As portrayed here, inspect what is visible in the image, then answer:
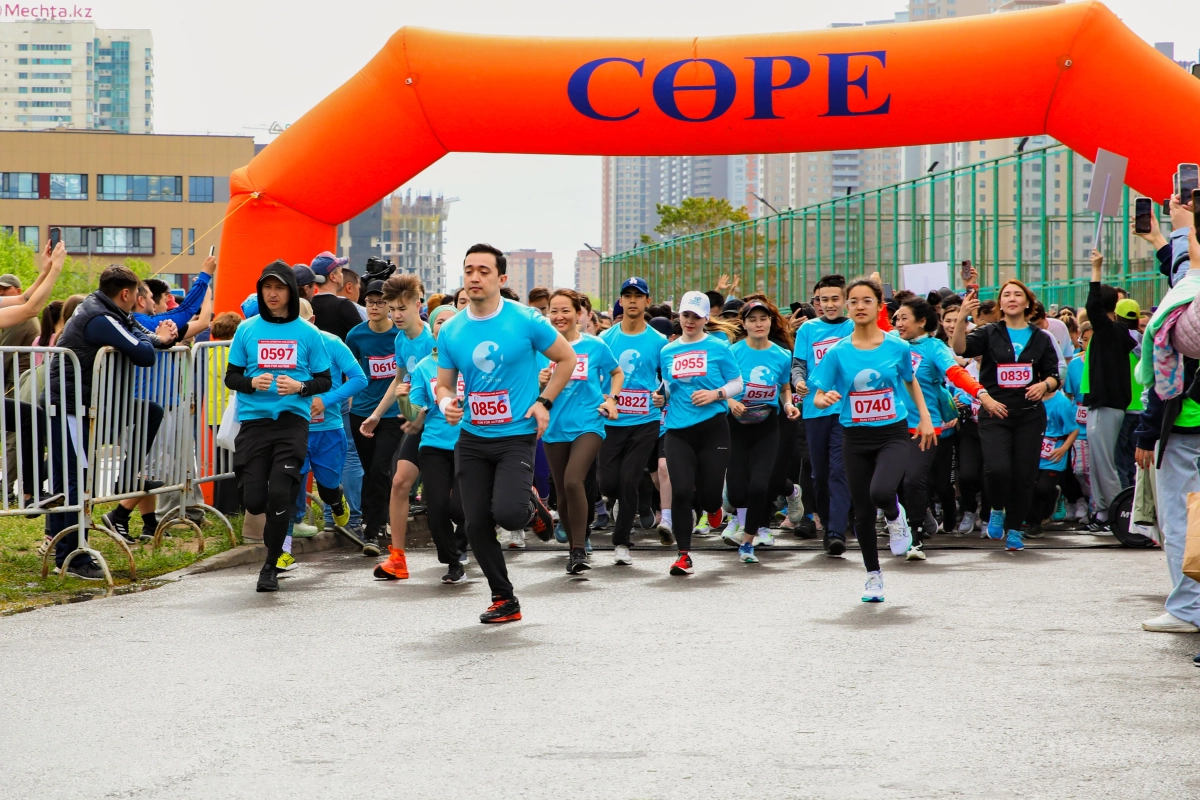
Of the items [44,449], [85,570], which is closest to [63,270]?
[44,449]

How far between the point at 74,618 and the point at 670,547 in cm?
508

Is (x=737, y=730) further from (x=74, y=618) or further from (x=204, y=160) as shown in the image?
(x=204, y=160)

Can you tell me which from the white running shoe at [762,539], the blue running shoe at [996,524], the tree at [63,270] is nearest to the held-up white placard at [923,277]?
the blue running shoe at [996,524]

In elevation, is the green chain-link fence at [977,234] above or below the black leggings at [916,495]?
above

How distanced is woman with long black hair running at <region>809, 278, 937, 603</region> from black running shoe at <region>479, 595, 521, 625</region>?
2.11 meters

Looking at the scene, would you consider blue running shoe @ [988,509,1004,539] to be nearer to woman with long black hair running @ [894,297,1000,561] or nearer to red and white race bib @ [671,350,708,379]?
woman with long black hair running @ [894,297,1000,561]

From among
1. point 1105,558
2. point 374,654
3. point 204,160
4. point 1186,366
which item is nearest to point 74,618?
point 374,654

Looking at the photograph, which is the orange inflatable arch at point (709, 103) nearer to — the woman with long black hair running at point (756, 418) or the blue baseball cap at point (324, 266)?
the blue baseball cap at point (324, 266)

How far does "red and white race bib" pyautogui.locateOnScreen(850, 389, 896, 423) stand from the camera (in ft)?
29.1

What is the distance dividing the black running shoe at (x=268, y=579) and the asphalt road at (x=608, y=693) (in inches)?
4.2

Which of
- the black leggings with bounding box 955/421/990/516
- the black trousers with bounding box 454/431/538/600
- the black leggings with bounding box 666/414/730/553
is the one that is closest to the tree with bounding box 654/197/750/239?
the black leggings with bounding box 955/421/990/516

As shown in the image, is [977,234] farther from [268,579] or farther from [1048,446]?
[268,579]

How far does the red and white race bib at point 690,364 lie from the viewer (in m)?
10.4

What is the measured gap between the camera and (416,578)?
9.85m
